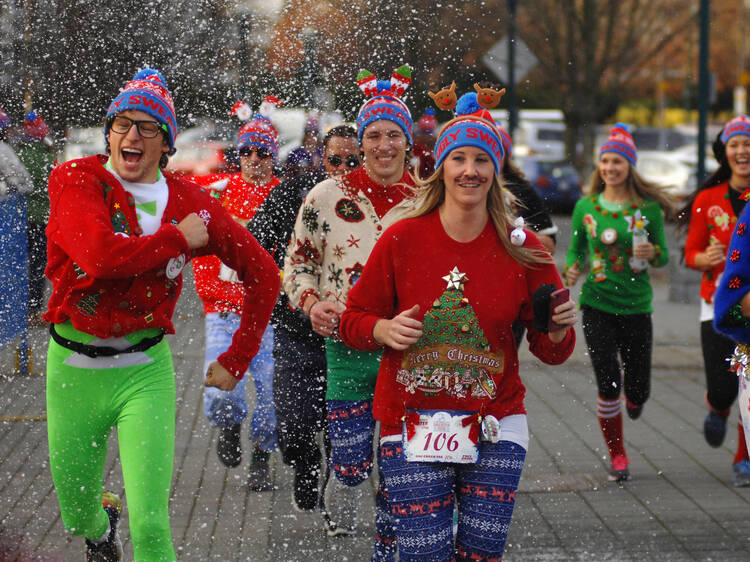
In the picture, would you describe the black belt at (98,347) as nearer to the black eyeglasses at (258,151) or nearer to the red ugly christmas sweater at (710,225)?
the black eyeglasses at (258,151)

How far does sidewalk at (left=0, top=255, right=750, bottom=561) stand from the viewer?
531 cm

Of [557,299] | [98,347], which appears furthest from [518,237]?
[98,347]

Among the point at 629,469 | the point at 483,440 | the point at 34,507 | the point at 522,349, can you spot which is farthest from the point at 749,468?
the point at 522,349

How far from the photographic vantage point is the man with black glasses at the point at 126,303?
3.87 meters

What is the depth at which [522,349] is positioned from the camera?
11.1 meters

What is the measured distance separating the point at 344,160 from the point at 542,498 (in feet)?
6.74

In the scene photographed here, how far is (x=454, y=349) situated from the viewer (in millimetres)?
3732

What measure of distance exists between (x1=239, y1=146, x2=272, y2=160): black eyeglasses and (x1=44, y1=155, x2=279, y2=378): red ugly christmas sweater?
236 cm

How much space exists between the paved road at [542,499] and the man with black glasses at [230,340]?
20cm

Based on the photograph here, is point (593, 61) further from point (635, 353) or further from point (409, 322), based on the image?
point (409, 322)

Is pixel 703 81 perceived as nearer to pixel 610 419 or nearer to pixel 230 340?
pixel 610 419

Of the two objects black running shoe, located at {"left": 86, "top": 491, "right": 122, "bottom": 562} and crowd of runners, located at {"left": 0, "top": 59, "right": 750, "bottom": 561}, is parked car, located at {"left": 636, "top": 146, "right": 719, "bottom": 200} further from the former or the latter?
black running shoe, located at {"left": 86, "top": 491, "right": 122, "bottom": 562}

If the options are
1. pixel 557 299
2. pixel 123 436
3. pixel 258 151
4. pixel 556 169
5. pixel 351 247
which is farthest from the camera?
pixel 556 169

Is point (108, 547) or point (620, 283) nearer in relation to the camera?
point (108, 547)
